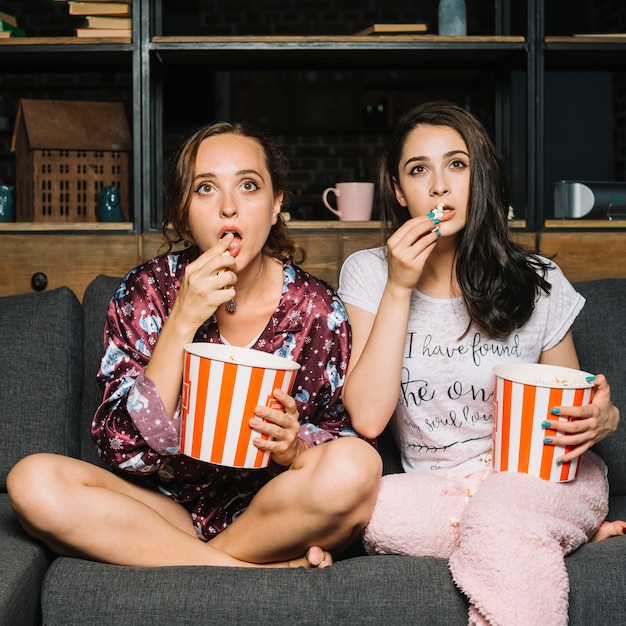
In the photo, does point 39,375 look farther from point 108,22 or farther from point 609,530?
point 609,530

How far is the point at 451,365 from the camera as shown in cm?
154

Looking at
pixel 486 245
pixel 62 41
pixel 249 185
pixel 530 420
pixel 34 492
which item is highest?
pixel 62 41

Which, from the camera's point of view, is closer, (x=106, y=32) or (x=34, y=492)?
(x=34, y=492)

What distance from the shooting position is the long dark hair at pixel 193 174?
1.49 meters

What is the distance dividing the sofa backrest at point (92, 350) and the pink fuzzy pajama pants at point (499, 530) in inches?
26.2

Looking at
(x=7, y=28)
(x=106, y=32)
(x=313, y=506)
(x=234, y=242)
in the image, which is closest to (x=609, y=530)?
(x=313, y=506)

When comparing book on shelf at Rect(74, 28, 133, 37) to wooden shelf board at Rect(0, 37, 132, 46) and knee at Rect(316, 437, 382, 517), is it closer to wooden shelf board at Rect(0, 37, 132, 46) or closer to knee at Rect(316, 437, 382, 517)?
wooden shelf board at Rect(0, 37, 132, 46)

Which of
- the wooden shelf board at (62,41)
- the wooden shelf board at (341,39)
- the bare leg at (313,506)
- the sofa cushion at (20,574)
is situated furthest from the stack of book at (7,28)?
the bare leg at (313,506)

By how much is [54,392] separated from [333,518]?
715mm

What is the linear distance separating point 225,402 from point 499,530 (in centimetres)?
45

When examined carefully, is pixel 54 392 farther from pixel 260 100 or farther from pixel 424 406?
pixel 260 100

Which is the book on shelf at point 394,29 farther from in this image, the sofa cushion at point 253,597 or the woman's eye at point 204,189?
the sofa cushion at point 253,597

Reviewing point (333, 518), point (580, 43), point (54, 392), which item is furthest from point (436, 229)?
point (580, 43)

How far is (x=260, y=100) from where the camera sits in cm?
533
